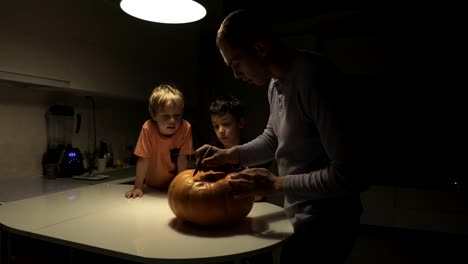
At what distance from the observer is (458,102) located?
265 centimetres

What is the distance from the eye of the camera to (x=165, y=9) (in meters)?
1.33

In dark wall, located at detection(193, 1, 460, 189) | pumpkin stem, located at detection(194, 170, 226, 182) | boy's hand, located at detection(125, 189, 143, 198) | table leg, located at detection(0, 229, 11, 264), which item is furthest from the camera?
dark wall, located at detection(193, 1, 460, 189)

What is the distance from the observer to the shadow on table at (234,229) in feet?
2.90

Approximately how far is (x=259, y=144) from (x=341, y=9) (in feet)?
5.13

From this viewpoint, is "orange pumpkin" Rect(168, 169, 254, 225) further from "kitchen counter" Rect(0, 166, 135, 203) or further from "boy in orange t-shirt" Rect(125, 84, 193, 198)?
"kitchen counter" Rect(0, 166, 135, 203)

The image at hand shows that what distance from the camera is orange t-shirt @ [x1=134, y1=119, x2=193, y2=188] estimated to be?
162cm

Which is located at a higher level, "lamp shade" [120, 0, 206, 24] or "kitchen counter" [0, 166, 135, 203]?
"lamp shade" [120, 0, 206, 24]

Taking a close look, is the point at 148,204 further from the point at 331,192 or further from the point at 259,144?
the point at 331,192

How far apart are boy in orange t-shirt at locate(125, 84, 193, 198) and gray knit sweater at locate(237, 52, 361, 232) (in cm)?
71

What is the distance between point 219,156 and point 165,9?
63 cm

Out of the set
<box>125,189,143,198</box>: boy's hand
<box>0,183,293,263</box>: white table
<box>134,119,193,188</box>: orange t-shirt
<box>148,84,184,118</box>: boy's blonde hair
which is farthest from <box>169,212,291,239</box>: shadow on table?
<box>148,84,184,118</box>: boy's blonde hair

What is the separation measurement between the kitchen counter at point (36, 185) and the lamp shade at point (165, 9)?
0.88 metres

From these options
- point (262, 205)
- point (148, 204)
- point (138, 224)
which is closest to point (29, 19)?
point (148, 204)

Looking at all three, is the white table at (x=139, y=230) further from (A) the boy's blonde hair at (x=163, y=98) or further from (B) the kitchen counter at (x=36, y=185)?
(A) the boy's blonde hair at (x=163, y=98)
